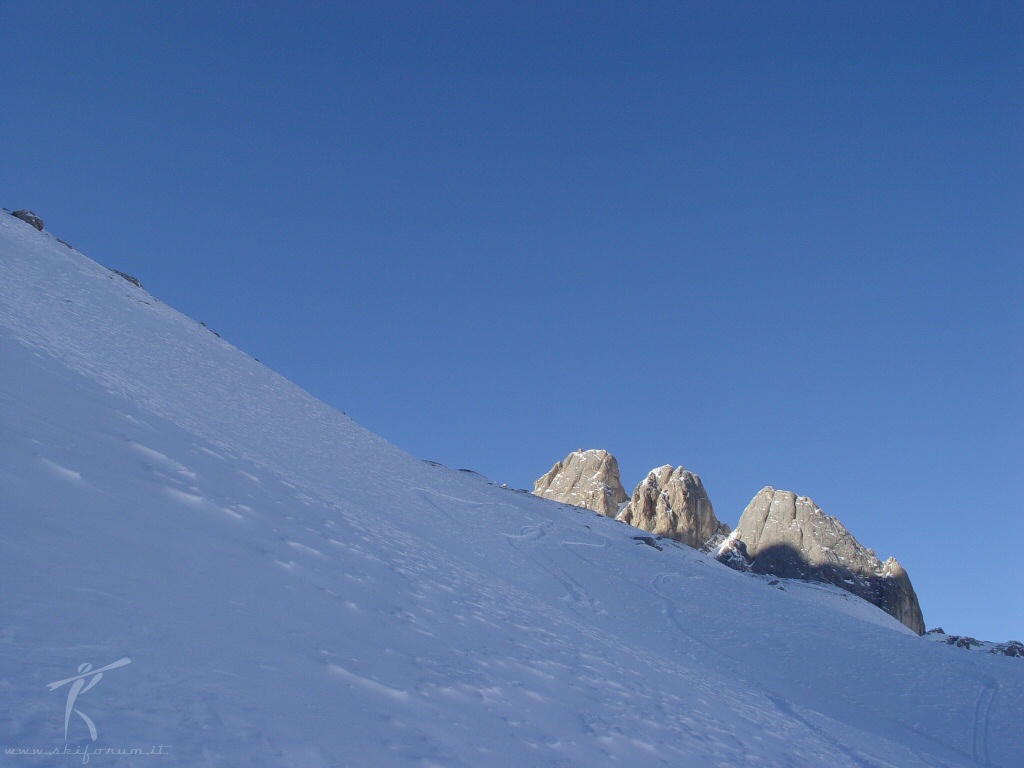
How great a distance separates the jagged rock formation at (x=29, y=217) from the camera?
33719 mm

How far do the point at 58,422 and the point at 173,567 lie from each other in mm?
3525

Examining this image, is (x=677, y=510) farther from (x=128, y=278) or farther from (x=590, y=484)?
(x=128, y=278)

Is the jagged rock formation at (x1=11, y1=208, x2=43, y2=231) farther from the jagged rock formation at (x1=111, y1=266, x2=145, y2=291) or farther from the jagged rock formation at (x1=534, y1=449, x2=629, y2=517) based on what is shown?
the jagged rock formation at (x1=534, y1=449, x2=629, y2=517)

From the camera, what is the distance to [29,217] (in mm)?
34031

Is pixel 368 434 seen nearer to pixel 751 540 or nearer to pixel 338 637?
pixel 338 637

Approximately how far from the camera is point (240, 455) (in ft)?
39.6

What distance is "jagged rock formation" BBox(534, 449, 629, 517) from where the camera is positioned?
221 feet

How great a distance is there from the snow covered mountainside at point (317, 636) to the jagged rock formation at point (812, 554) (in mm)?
39786

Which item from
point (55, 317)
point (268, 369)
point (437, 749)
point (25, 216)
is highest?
point (25, 216)

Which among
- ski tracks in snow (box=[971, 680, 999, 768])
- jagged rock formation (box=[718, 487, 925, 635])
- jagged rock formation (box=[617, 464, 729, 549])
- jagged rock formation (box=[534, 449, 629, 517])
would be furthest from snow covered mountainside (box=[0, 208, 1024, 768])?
jagged rock formation (box=[534, 449, 629, 517])

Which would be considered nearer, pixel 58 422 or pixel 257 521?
pixel 58 422

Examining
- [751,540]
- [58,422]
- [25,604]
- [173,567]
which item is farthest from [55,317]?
[751,540]

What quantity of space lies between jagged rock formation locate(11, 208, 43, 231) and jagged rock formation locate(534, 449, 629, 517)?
48.5 meters

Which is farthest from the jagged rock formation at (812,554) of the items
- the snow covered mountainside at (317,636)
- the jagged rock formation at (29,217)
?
the jagged rock formation at (29,217)
